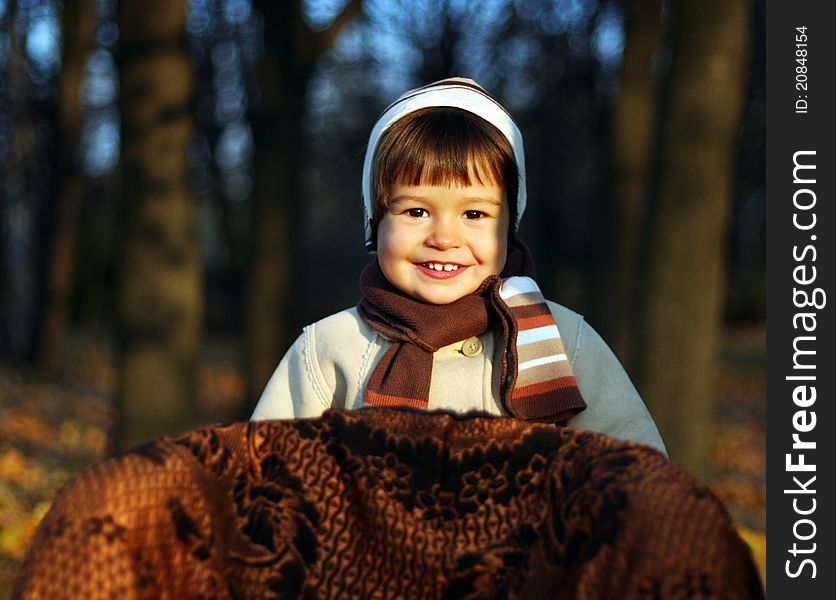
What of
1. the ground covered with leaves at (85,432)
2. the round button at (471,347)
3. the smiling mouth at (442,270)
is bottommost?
the ground covered with leaves at (85,432)

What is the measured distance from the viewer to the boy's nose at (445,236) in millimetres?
2887

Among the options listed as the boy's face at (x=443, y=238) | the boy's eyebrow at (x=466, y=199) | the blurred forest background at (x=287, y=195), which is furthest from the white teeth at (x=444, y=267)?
the blurred forest background at (x=287, y=195)

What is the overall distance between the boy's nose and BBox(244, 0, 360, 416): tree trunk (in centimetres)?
719

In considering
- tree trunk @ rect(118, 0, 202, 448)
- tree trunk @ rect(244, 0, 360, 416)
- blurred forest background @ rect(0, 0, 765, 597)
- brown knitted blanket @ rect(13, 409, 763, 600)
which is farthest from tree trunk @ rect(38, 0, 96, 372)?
brown knitted blanket @ rect(13, 409, 763, 600)

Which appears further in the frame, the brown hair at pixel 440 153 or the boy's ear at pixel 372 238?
the boy's ear at pixel 372 238

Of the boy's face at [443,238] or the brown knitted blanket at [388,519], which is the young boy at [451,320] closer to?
the boy's face at [443,238]

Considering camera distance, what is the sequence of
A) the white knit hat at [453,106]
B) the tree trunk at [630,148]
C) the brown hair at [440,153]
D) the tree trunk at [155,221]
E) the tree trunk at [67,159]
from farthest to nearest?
the tree trunk at [67,159]
the tree trunk at [630,148]
the tree trunk at [155,221]
the white knit hat at [453,106]
the brown hair at [440,153]

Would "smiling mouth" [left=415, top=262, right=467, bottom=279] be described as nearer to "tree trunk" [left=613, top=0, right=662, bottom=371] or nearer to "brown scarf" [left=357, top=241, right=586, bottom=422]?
"brown scarf" [left=357, top=241, right=586, bottom=422]

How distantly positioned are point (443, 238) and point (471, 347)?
0.32m

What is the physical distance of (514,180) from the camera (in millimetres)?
3045

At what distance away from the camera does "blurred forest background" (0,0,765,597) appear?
20.1ft

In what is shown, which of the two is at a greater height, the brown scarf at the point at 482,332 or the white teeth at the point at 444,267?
the white teeth at the point at 444,267

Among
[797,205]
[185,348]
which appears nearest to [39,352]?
[185,348]

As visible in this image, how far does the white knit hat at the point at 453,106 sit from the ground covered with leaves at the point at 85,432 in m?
2.85
